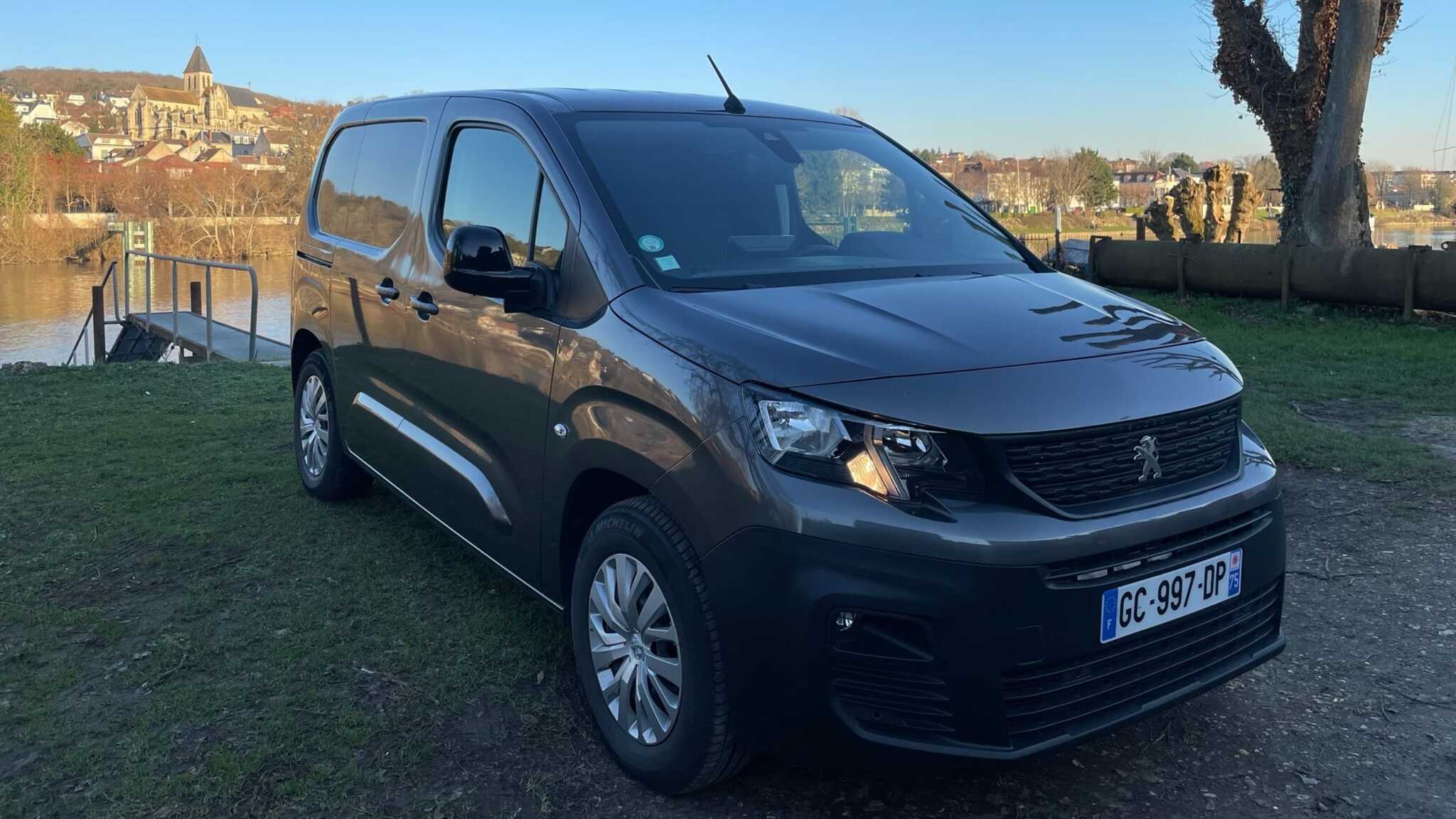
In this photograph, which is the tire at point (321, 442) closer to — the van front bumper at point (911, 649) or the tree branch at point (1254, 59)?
the van front bumper at point (911, 649)

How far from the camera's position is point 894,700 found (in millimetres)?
2346

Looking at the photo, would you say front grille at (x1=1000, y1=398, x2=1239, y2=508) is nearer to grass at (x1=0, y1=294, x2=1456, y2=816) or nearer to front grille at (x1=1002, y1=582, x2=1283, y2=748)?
front grille at (x1=1002, y1=582, x2=1283, y2=748)

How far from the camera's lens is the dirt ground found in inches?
108

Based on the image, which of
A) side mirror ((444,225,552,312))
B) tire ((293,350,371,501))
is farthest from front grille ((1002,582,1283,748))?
tire ((293,350,371,501))

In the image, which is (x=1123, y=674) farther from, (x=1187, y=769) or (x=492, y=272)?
(x=492, y=272)

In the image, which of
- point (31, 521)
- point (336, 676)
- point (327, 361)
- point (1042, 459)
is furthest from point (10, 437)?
point (1042, 459)

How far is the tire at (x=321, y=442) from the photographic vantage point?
5195 mm

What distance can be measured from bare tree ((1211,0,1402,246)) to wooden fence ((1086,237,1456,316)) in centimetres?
226

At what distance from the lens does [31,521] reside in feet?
17.0

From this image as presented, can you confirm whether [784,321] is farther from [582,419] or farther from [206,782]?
[206,782]

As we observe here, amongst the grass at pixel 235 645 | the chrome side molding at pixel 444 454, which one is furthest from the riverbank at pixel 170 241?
the chrome side molding at pixel 444 454

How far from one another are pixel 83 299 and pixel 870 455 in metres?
45.8

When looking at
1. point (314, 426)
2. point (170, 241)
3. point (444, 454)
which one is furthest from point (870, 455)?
point (170, 241)

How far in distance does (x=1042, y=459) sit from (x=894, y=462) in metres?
0.33
